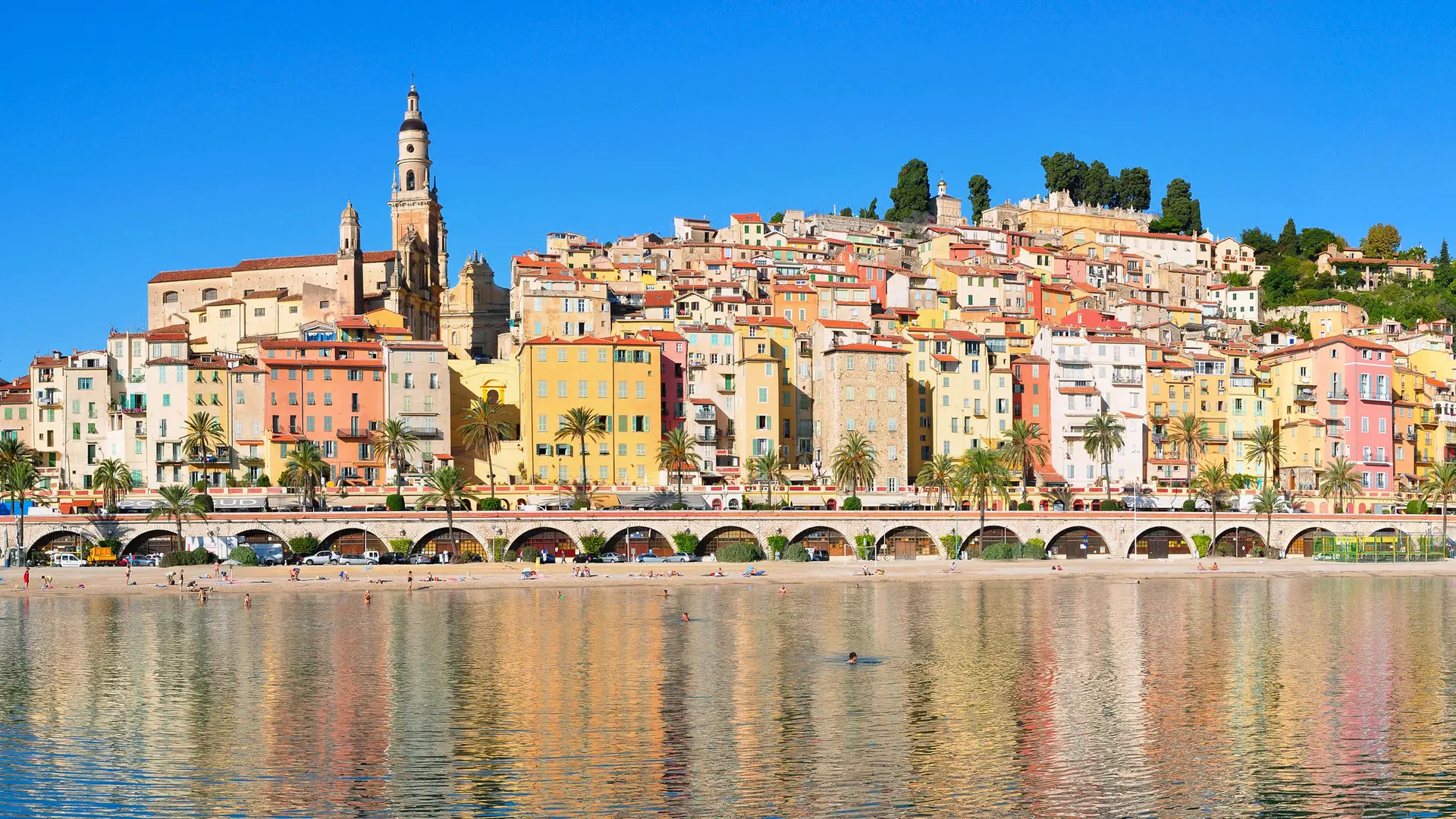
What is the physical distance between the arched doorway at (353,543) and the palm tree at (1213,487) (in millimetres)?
55096

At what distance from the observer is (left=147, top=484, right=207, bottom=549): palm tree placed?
95.1 m

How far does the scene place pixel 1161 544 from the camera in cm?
10650

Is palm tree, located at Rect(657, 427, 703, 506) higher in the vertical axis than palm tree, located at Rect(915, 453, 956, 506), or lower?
higher

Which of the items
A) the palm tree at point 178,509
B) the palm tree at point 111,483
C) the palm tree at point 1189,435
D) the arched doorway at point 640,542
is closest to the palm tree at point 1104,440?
the palm tree at point 1189,435

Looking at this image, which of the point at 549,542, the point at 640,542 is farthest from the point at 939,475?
the point at 549,542

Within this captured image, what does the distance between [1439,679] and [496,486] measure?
65686 mm

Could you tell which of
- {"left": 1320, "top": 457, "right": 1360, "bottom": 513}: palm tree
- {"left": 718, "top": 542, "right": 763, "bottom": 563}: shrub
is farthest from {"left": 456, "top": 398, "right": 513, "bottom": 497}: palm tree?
{"left": 1320, "top": 457, "right": 1360, "bottom": 513}: palm tree

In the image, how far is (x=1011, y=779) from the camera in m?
38.9

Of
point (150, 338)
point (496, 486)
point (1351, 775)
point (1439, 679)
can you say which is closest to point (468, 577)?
point (496, 486)

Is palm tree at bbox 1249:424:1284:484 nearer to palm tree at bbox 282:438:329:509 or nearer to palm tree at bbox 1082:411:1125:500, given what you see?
palm tree at bbox 1082:411:1125:500

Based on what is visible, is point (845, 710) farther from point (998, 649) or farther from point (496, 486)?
point (496, 486)

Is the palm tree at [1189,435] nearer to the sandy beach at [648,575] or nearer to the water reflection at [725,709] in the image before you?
the sandy beach at [648,575]

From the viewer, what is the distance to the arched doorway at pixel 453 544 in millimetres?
98125

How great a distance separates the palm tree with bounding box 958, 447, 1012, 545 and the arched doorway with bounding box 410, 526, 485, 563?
1277 inches
